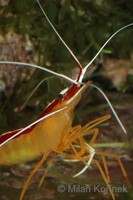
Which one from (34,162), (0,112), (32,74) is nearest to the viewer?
(34,162)

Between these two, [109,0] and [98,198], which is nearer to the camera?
[98,198]

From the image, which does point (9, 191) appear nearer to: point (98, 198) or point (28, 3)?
point (98, 198)

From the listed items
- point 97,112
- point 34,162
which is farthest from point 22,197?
point 97,112

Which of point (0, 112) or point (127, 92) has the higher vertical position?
point (0, 112)

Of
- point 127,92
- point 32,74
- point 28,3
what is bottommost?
point 127,92

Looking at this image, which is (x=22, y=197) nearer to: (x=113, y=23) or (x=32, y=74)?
(x=32, y=74)

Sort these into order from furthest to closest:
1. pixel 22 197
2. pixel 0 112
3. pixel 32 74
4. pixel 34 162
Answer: pixel 32 74, pixel 0 112, pixel 34 162, pixel 22 197

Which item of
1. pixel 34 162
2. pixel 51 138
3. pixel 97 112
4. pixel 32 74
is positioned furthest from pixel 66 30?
pixel 51 138

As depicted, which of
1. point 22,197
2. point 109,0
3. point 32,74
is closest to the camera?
point 22,197

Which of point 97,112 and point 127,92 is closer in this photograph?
point 97,112
